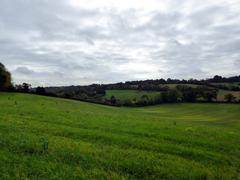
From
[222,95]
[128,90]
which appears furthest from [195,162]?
[128,90]

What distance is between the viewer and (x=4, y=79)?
73625mm

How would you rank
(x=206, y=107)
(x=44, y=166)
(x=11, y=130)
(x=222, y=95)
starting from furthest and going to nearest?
(x=222, y=95) → (x=206, y=107) → (x=11, y=130) → (x=44, y=166)

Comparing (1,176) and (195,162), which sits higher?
(1,176)

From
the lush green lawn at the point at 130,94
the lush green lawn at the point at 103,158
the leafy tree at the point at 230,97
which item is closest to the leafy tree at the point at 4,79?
the lush green lawn at the point at 130,94

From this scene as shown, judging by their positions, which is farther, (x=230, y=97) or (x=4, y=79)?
(x=230, y=97)

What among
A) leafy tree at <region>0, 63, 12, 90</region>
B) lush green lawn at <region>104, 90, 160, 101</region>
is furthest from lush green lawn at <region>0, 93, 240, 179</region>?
lush green lawn at <region>104, 90, 160, 101</region>

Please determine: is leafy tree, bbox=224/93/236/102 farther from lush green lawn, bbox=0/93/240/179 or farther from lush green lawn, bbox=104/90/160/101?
lush green lawn, bbox=0/93/240/179

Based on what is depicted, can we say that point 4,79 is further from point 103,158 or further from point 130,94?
point 130,94

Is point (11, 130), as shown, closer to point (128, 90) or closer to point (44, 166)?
point (44, 166)

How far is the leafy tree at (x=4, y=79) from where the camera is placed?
71.4 meters

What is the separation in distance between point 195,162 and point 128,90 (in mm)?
130725

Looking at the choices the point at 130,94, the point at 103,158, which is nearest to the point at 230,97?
the point at 130,94

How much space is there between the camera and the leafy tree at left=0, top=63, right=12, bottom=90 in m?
71.4

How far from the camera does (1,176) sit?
9.30m
